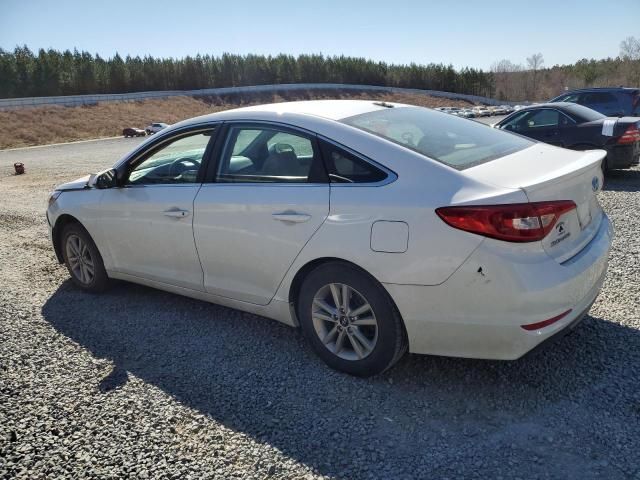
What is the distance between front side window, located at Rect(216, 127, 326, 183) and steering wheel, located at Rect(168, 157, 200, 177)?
32 cm

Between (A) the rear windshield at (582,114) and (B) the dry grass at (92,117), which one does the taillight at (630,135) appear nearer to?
(A) the rear windshield at (582,114)

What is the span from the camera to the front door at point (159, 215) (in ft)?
12.5

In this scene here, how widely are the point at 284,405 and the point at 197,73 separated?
73354 millimetres

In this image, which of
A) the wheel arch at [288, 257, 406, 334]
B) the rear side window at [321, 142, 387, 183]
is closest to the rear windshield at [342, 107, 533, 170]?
the rear side window at [321, 142, 387, 183]

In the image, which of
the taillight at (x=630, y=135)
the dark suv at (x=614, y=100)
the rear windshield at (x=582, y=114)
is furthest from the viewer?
the dark suv at (x=614, y=100)

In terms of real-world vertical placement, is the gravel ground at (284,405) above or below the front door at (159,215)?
below

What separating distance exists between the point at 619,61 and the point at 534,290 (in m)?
81.2

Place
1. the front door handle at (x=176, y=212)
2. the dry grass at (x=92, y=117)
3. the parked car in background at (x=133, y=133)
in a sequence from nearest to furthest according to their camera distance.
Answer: the front door handle at (x=176, y=212) → the dry grass at (x=92, y=117) → the parked car in background at (x=133, y=133)

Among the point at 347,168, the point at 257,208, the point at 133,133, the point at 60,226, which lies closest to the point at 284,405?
the point at 257,208

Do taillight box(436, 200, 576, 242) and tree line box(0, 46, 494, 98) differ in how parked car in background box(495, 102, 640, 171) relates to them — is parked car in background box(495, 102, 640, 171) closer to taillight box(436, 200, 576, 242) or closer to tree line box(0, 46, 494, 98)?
taillight box(436, 200, 576, 242)

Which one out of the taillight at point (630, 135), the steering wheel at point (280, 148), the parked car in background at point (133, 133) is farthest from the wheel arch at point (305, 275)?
the parked car in background at point (133, 133)

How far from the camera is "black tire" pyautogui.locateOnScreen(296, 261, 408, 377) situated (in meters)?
2.89

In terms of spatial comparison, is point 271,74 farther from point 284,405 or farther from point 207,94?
point 284,405

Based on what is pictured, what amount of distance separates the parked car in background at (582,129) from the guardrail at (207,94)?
4541 cm
